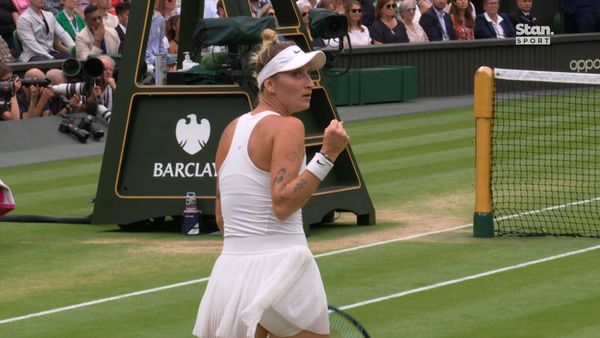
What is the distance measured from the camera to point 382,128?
23.2 metres

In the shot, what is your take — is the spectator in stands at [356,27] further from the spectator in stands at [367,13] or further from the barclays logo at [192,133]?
the barclays logo at [192,133]

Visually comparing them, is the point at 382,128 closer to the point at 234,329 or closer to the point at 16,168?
the point at 16,168

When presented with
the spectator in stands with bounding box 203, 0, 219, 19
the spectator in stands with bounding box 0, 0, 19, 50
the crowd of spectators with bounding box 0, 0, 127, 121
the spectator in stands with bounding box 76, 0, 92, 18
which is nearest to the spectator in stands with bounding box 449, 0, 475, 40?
the spectator in stands with bounding box 203, 0, 219, 19

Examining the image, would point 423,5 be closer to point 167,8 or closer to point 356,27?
point 356,27

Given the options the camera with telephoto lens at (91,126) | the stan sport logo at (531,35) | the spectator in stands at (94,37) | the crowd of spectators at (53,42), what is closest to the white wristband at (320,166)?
the crowd of spectators at (53,42)

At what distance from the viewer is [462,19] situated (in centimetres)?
2925

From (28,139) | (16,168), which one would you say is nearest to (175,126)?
(16,168)

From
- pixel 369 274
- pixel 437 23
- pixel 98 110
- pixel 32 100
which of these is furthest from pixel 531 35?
pixel 369 274

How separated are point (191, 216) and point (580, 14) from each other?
70.2 feet

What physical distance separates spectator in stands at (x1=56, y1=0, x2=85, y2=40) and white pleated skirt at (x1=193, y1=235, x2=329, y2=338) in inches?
697

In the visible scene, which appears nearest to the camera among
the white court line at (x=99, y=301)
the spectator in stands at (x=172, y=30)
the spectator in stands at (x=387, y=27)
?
the white court line at (x=99, y=301)

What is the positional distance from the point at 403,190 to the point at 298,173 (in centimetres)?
1033

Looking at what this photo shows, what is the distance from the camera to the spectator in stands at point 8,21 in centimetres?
2305

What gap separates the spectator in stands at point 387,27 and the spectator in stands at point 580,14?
6.73 meters
